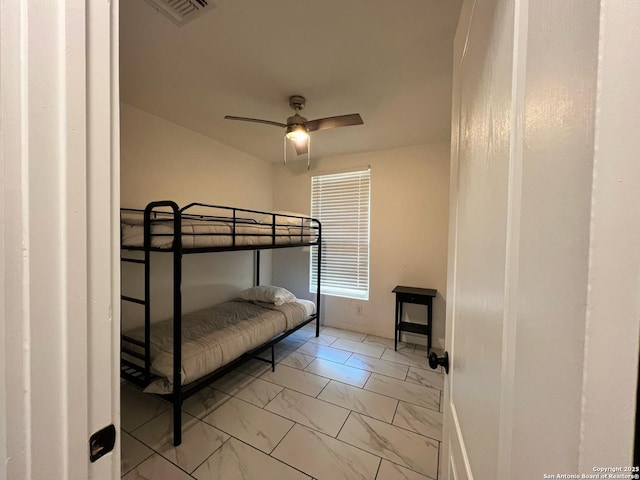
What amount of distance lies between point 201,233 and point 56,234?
1544 millimetres

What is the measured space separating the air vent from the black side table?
113 inches

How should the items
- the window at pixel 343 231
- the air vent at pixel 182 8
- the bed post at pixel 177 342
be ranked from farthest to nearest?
the window at pixel 343 231 → the bed post at pixel 177 342 → the air vent at pixel 182 8

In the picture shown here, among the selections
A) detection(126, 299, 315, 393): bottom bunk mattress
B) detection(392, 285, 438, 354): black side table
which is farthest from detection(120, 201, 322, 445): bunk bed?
detection(392, 285, 438, 354): black side table

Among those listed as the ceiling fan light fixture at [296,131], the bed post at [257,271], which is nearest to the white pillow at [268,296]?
the bed post at [257,271]

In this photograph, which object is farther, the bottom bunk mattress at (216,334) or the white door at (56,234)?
the bottom bunk mattress at (216,334)

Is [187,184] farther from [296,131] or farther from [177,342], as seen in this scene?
[177,342]

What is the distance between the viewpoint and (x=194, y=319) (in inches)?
99.7

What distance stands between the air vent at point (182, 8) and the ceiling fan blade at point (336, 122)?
0.90 metres

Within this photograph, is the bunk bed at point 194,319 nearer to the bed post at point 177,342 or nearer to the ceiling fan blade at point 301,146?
the bed post at point 177,342

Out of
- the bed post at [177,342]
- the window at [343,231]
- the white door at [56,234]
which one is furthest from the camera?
the window at [343,231]

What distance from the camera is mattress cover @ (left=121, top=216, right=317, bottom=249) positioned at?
1.83 m

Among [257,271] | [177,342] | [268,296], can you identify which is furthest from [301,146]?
[177,342]

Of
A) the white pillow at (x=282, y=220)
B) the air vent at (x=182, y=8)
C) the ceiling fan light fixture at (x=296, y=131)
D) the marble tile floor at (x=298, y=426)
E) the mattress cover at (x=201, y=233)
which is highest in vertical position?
the air vent at (x=182, y=8)

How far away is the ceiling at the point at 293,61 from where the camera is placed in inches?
50.7
